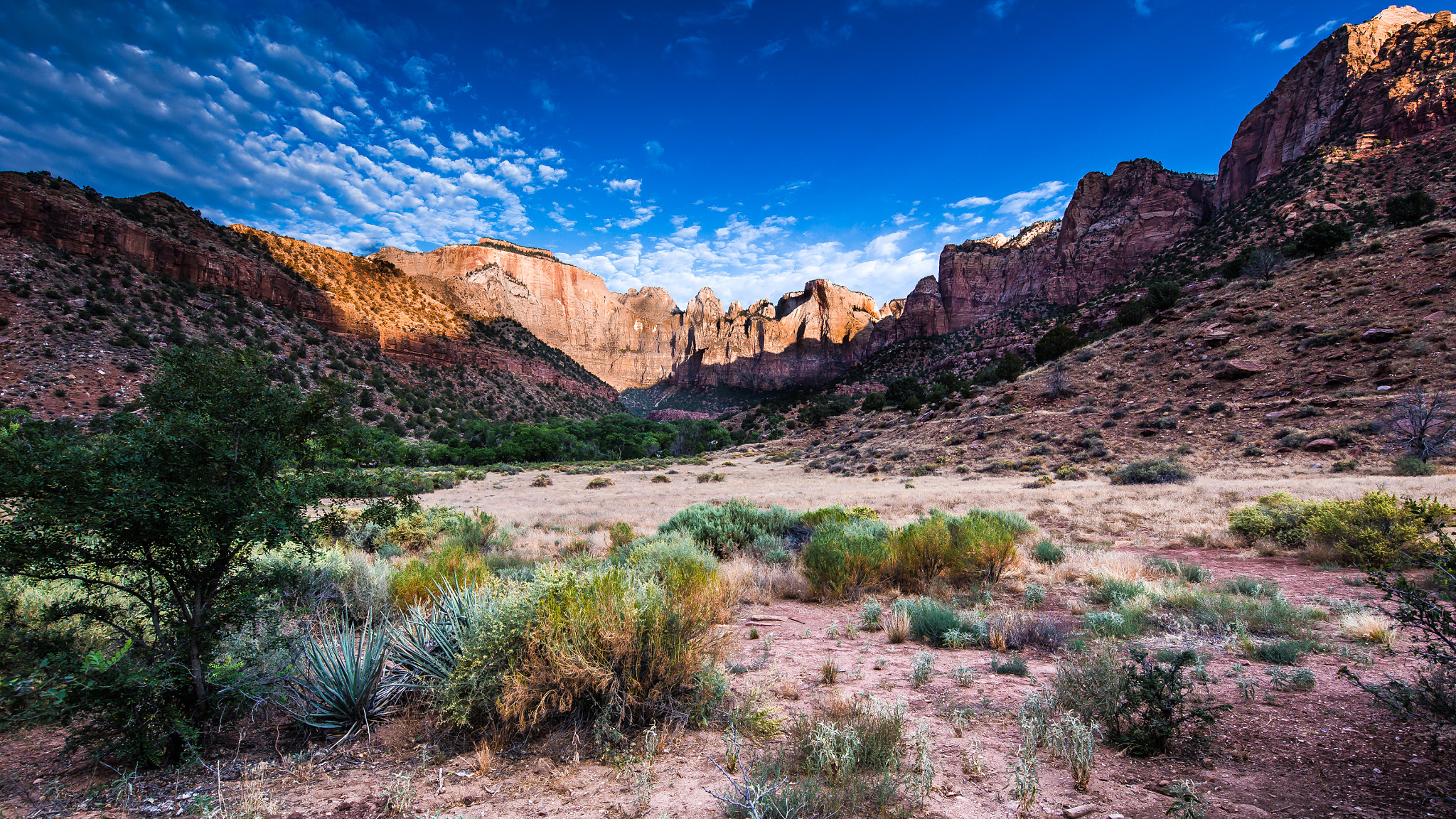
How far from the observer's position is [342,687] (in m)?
3.43

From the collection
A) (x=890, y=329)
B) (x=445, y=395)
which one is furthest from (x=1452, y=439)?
(x=890, y=329)

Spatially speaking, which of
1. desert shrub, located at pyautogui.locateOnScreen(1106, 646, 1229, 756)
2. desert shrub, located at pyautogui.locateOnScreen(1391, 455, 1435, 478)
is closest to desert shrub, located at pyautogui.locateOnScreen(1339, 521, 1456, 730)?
desert shrub, located at pyautogui.locateOnScreen(1106, 646, 1229, 756)

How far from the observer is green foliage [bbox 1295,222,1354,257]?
25781 mm

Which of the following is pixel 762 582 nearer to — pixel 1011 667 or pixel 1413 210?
pixel 1011 667

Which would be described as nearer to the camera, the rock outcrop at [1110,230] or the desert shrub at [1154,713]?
the desert shrub at [1154,713]

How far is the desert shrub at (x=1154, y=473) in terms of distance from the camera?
617 inches

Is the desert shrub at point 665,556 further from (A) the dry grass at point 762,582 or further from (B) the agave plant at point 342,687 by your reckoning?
(B) the agave plant at point 342,687

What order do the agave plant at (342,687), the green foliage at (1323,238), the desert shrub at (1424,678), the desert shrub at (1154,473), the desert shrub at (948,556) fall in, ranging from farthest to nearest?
the green foliage at (1323,238)
the desert shrub at (1154,473)
the desert shrub at (948,556)
the agave plant at (342,687)
the desert shrub at (1424,678)

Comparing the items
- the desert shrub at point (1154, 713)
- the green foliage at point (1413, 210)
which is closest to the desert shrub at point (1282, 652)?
the desert shrub at point (1154, 713)

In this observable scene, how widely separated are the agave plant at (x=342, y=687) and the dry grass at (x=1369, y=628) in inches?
302

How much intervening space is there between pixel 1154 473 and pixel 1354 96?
5627 cm

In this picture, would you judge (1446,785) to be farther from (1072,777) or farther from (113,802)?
(113,802)

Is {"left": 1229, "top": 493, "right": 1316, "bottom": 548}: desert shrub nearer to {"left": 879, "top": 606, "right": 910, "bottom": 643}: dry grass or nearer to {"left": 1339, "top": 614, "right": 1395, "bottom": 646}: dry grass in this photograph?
{"left": 1339, "top": 614, "right": 1395, "bottom": 646}: dry grass

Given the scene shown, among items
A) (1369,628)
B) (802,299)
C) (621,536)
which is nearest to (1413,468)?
(1369,628)
